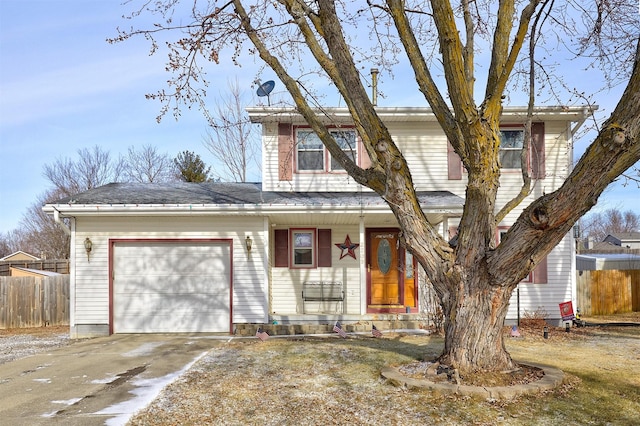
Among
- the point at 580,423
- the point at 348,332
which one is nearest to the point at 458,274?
the point at 580,423

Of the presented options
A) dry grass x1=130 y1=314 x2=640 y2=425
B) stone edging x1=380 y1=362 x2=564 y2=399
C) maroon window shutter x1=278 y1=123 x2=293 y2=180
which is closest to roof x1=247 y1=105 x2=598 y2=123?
maroon window shutter x1=278 y1=123 x2=293 y2=180

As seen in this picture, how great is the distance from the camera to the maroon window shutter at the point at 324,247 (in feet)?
42.9

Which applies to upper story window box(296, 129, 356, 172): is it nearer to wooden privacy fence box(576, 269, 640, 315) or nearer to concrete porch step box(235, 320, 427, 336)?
concrete porch step box(235, 320, 427, 336)

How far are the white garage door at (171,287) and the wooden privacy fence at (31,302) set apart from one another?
18.1 ft

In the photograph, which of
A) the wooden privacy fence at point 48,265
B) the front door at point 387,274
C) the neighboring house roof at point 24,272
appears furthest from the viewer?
the wooden privacy fence at point 48,265

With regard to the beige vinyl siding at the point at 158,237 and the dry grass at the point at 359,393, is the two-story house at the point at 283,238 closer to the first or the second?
the beige vinyl siding at the point at 158,237

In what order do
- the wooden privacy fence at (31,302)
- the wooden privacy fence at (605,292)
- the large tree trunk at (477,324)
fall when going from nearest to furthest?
the large tree trunk at (477,324) < the wooden privacy fence at (31,302) < the wooden privacy fence at (605,292)

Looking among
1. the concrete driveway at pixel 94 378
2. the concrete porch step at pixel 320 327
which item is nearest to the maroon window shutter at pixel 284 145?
the concrete porch step at pixel 320 327

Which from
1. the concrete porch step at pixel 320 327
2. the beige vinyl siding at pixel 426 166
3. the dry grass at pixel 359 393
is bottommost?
the concrete porch step at pixel 320 327

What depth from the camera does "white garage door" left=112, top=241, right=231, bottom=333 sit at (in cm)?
1173

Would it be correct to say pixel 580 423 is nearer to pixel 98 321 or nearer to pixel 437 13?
pixel 437 13

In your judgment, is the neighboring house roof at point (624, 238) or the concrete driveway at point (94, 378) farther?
the neighboring house roof at point (624, 238)

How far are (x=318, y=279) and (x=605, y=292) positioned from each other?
9108mm

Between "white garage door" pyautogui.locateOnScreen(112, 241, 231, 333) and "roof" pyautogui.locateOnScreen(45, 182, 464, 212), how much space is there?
0.94 m
